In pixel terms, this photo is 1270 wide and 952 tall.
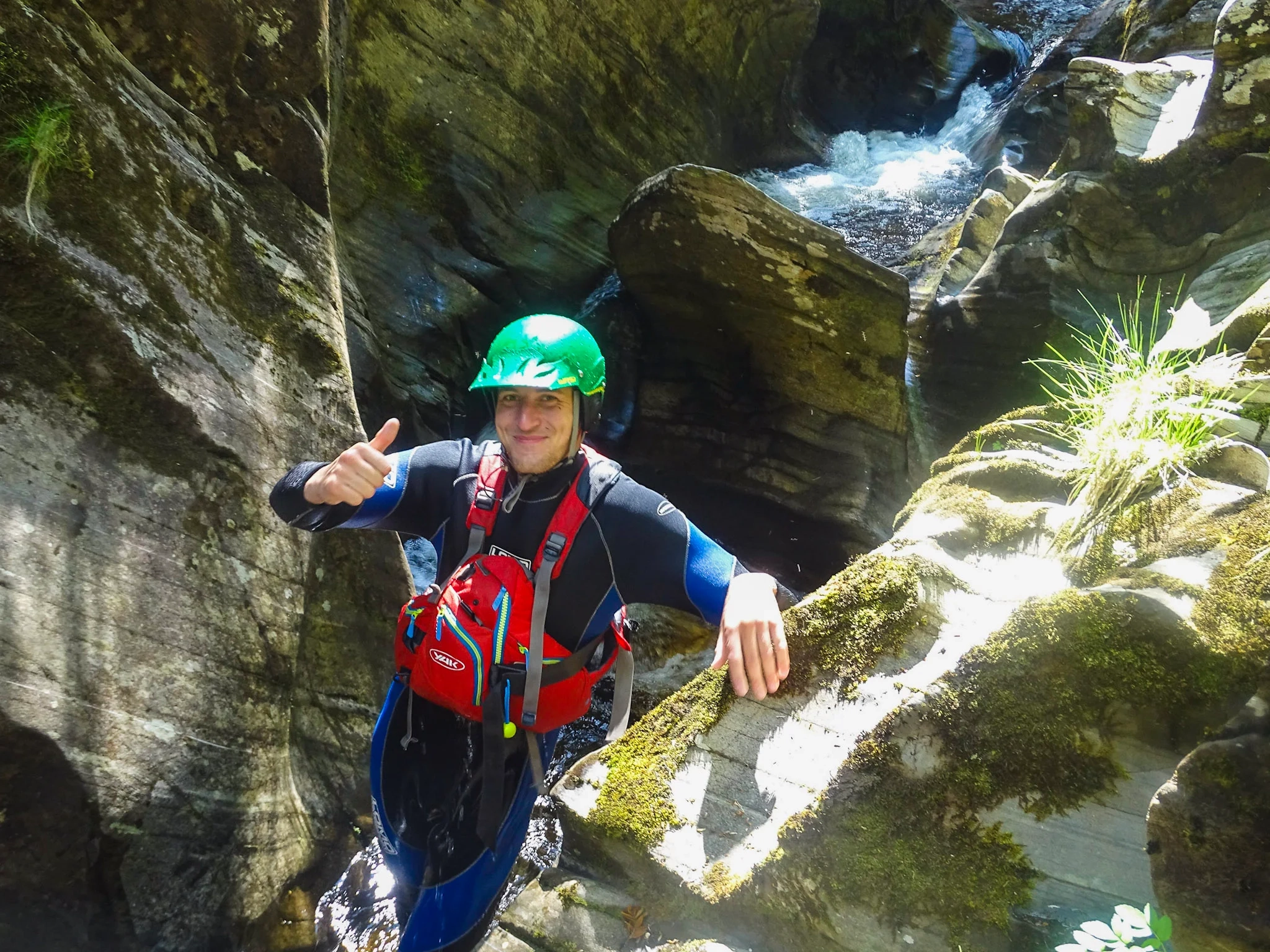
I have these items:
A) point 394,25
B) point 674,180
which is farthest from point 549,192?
point 674,180

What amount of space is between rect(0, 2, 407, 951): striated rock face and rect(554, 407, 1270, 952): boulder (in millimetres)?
1585

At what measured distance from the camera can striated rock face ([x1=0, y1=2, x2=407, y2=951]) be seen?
263 centimetres

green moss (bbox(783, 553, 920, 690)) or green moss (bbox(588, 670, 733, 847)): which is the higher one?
green moss (bbox(783, 553, 920, 690))

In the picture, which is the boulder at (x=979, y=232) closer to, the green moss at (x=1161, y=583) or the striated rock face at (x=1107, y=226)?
the striated rock face at (x=1107, y=226)

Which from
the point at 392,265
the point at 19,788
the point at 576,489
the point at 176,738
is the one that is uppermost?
the point at 392,265

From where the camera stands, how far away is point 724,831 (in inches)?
102

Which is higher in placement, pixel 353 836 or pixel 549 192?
pixel 549 192

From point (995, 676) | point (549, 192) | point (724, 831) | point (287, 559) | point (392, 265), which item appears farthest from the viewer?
point (549, 192)

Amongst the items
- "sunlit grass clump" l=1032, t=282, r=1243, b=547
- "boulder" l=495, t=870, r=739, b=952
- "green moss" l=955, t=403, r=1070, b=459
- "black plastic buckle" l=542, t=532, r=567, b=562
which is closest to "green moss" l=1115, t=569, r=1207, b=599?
"sunlit grass clump" l=1032, t=282, r=1243, b=547

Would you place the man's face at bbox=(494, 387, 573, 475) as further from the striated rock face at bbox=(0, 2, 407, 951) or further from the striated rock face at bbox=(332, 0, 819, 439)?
the striated rock face at bbox=(332, 0, 819, 439)

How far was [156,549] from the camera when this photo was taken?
3.05 metres

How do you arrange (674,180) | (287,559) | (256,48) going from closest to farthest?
(287,559) < (256,48) < (674,180)

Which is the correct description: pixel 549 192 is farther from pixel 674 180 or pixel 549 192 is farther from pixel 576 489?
pixel 576 489

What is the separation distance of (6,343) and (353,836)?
9.33 feet
